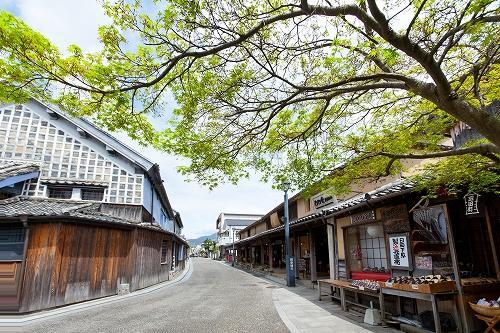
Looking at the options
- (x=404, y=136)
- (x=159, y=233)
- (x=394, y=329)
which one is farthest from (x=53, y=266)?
(x=404, y=136)

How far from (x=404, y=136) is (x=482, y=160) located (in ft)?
5.45

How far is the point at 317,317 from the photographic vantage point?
9.27m

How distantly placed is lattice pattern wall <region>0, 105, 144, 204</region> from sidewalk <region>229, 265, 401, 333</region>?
1125cm

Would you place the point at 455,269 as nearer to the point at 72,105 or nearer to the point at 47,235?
the point at 72,105

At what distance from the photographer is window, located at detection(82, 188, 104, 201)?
16.7 m

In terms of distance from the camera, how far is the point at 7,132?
52.1 feet

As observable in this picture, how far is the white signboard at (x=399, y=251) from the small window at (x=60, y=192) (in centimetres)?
1682

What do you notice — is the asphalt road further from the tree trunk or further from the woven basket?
the tree trunk

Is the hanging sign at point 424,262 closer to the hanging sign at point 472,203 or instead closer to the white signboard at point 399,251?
the white signboard at point 399,251

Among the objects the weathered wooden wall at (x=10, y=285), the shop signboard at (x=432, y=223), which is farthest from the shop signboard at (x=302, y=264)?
the weathered wooden wall at (x=10, y=285)

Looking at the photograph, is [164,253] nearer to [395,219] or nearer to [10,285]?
[10,285]

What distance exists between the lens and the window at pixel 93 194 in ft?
54.7

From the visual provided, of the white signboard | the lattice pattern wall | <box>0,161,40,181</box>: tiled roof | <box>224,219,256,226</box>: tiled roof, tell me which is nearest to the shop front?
the white signboard

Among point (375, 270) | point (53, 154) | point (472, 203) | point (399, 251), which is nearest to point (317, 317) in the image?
point (375, 270)
